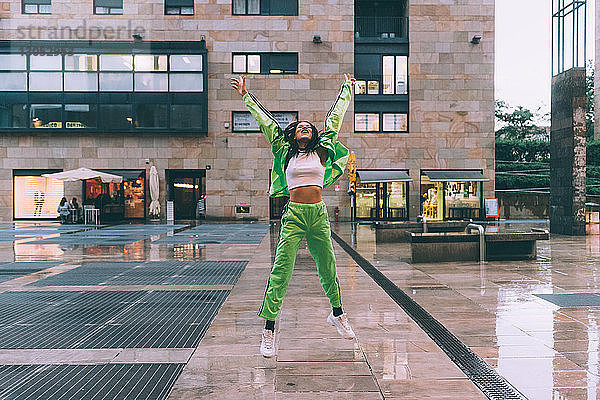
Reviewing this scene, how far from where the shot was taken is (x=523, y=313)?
7059 mm

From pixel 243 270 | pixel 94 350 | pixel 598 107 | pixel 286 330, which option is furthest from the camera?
pixel 598 107

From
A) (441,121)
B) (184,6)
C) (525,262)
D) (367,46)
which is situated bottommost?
(525,262)

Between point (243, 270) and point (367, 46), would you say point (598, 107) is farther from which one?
point (243, 270)

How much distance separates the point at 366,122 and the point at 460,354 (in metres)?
28.3

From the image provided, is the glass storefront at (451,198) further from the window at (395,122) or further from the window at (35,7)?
the window at (35,7)

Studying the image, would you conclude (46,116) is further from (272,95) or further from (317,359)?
(317,359)

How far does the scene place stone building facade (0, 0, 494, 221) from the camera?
32.3 m

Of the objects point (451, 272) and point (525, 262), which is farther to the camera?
point (525, 262)

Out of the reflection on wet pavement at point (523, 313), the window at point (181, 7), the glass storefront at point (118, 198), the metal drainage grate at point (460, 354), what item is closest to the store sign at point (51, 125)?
the glass storefront at point (118, 198)

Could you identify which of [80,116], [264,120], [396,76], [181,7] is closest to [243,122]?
[181,7]

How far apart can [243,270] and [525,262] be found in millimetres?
5893

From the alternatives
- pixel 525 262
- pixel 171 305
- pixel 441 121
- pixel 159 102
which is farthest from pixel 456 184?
pixel 171 305

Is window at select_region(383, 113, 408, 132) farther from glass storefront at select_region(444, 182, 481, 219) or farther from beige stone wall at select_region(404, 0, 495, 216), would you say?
glass storefront at select_region(444, 182, 481, 219)

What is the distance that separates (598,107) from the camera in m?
48.3
